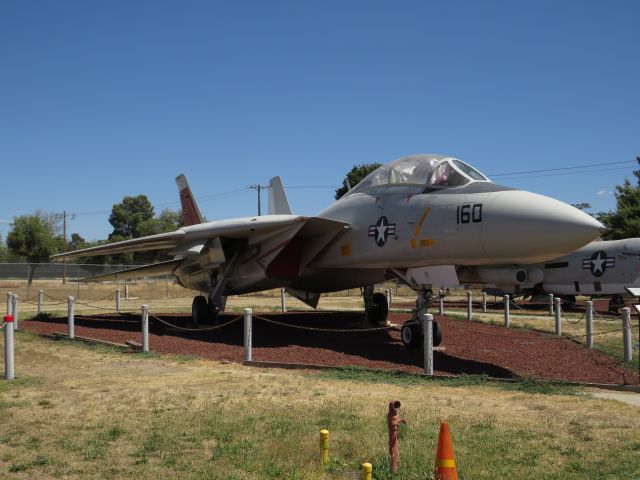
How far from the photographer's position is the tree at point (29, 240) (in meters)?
56.6

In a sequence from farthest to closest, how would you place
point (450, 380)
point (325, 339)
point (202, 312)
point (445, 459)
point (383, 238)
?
point (202, 312) → point (325, 339) → point (383, 238) → point (450, 380) → point (445, 459)

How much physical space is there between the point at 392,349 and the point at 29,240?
53261 mm

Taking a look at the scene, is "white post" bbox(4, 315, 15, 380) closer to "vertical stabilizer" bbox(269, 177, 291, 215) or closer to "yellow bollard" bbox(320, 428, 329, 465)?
"yellow bollard" bbox(320, 428, 329, 465)

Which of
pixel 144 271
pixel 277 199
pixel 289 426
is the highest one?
pixel 277 199

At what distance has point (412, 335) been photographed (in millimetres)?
11164

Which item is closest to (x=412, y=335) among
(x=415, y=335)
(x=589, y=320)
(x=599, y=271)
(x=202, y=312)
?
(x=415, y=335)

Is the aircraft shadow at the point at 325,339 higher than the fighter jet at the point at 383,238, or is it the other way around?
the fighter jet at the point at 383,238

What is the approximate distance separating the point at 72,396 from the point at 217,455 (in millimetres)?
3304

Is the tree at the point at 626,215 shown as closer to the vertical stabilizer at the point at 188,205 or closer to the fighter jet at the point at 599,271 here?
the fighter jet at the point at 599,271

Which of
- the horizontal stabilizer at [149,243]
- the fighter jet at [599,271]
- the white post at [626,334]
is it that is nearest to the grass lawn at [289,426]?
the white post at [626,334]

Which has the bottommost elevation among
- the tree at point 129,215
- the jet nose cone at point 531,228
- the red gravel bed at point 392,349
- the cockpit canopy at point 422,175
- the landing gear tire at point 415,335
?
the red gravel bed at point 392,349

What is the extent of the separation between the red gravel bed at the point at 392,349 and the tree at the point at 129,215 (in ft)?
246

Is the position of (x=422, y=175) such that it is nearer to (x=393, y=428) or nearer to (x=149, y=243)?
(x=393, y=428)

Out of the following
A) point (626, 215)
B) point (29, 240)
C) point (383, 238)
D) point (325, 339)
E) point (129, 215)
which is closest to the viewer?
point (383, 238)
